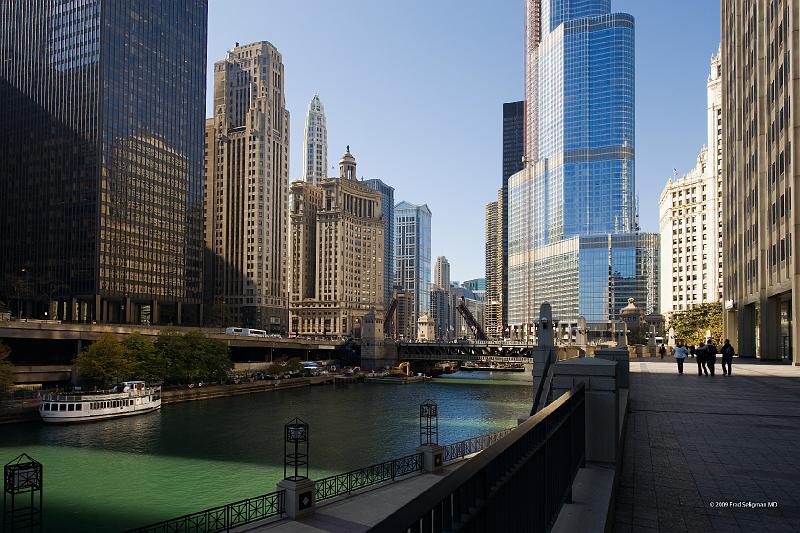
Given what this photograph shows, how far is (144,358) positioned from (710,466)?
94027mm

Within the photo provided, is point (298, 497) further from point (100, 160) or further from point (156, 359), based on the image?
point (100, 160)

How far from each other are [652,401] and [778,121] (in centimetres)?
4234

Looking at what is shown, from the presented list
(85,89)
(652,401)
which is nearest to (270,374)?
(85,89)

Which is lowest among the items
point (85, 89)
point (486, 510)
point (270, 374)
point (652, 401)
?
point (270, 374)

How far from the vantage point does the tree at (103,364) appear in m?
86.8

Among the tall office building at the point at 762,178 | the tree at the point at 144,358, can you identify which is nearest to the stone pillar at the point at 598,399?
the tall office building at the point at 762,178

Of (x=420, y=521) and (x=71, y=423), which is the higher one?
(x=420, y=521)

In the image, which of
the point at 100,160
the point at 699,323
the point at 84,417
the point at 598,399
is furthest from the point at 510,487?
the point at 100,160

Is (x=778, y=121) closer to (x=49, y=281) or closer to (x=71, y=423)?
(x=71, y=423)

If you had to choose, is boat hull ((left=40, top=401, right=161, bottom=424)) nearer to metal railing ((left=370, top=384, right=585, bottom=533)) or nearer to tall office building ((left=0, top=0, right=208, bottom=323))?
metal railing ((left=370, top=384, right=585, bottom=533))

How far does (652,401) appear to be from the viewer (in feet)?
84.3

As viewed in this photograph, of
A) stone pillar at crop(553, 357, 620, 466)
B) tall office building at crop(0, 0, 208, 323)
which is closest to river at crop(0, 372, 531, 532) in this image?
stone pillar at crop(553, 357, 620, 466)

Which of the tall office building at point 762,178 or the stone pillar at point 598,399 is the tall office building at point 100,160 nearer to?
the tall office building at point 762,178

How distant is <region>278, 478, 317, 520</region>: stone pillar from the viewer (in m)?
30.1
